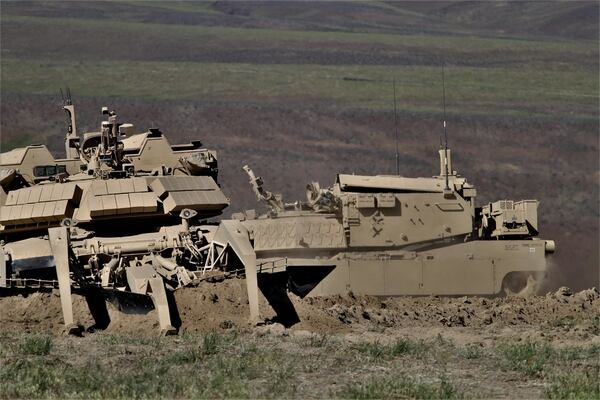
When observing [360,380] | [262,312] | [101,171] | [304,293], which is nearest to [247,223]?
[304,293]

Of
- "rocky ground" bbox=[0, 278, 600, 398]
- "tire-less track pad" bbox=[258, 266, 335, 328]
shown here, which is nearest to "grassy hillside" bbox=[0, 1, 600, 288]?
"tire-less track pad" bbox=[258, 266, 335, 328]

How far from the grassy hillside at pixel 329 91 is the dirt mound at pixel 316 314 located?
7141 mm

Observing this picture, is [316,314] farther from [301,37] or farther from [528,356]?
[301,37]

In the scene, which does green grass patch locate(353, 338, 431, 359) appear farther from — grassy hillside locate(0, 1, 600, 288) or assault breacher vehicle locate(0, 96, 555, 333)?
grassy hillside locate(0, 1, 600, 288)

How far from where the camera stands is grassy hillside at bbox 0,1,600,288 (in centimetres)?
6400

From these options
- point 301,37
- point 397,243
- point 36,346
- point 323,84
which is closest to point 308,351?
point 36,346

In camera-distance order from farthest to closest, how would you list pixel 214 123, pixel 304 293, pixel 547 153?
pixel 214 123 < pixel 547 153 < pixel 304 293

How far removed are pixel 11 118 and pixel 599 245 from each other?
29109mm

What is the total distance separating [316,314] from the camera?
27.7 metres

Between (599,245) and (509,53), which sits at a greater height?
(509,53)

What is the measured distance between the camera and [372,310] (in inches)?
1190

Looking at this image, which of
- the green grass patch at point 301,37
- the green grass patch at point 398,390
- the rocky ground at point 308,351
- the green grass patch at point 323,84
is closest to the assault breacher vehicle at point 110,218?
the rocky ground at point 308,351

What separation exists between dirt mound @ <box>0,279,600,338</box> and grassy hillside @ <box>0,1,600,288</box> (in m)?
7.14

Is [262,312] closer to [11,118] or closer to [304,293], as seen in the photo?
[304,293]
